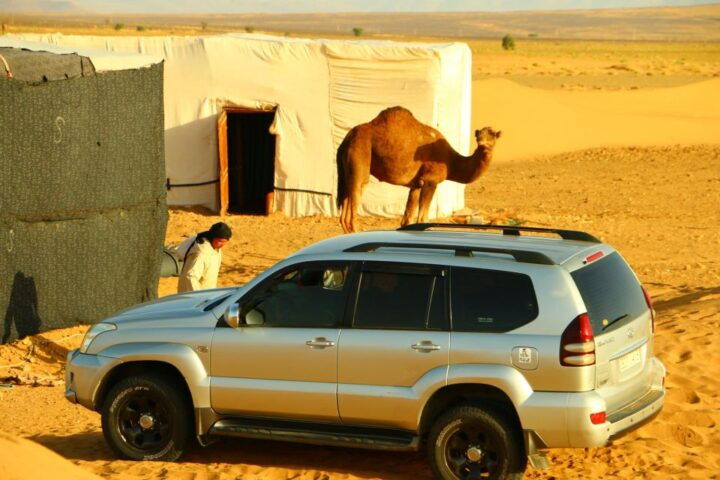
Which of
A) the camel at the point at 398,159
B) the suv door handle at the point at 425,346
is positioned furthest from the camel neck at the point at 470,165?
the suv door handle at the point at 425,346

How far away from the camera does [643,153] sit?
33781mm

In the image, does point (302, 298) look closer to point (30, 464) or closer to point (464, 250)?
point (464, 250)

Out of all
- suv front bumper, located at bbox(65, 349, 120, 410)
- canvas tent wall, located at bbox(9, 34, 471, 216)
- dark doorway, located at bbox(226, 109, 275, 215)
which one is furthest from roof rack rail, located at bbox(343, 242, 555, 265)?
dark doorway, located at bbox(226, 109, 275, 215)

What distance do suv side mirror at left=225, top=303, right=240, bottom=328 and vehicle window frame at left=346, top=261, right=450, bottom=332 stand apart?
2.41ft

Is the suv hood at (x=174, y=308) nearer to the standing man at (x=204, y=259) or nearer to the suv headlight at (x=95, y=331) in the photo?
the suv headlight at (x=95, y=331)

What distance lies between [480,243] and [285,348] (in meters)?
1.43

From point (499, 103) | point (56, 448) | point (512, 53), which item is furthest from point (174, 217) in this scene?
point (512, 53)

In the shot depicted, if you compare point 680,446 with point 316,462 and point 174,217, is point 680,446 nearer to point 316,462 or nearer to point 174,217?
point 316,462

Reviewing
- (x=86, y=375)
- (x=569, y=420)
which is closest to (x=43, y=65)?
(x=86, y=375)

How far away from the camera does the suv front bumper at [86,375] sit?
8.82m

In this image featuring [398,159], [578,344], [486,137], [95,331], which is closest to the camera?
[578,344]

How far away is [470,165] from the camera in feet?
64.0

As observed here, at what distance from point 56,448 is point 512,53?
8407 cm

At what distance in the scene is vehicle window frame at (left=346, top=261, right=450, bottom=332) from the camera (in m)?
8.08
